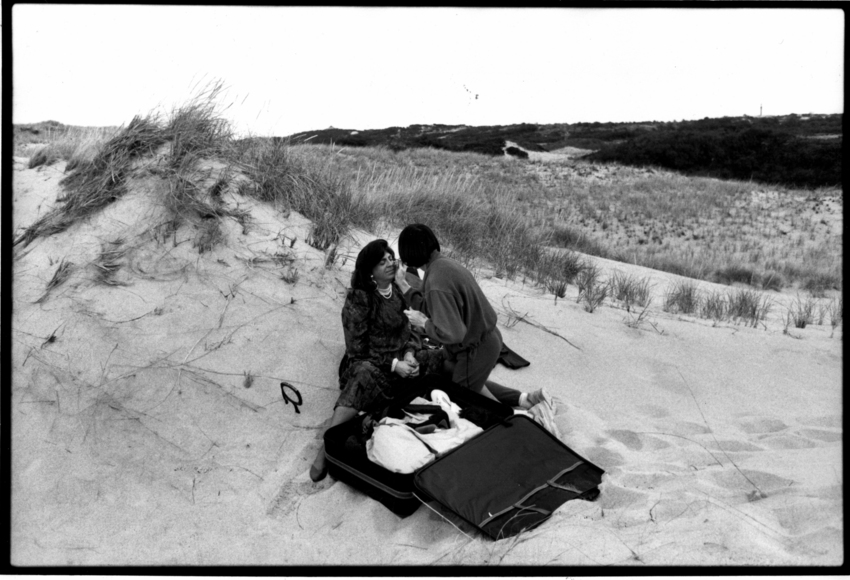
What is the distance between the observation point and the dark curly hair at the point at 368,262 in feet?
14.1

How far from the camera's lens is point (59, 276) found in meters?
5.47

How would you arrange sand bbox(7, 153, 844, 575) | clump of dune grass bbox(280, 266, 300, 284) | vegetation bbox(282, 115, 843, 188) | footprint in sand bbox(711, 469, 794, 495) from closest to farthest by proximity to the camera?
sand bbox(7, 153, 844, 575), footprint in sand bbox(711, 469, 794, 495), clump of dune grass bbox(280, 266, 300, 284), vegetation bbox(282, 115, 843, 188)

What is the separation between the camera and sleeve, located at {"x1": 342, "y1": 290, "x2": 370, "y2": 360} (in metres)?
4.36

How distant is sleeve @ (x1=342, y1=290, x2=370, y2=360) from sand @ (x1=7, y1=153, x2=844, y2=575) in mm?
520

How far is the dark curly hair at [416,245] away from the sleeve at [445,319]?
9.5 inches

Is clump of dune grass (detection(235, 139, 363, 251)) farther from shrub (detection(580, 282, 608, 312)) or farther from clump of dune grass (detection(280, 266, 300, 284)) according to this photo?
shrub (detection(580, 282, 608, 312))

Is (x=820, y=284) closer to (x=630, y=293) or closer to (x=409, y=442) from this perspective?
(x=630, y=293)

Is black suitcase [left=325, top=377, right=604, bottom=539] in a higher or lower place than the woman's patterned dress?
lower

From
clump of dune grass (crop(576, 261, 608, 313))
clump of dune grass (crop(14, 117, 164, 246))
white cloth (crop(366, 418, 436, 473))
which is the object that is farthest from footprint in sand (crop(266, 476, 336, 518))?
clump of dune grass (crop(14, 117, 164, 246))

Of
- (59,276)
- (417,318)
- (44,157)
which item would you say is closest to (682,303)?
(417,318)

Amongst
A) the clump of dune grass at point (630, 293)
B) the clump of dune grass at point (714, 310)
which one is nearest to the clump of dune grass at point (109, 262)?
the clump of dune grass at point (630, 293)

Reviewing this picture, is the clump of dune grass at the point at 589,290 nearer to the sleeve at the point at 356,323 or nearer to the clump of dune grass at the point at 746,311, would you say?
the clump of dune grass at the point at 746,311

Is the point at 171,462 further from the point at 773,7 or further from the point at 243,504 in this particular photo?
the point at 773,7

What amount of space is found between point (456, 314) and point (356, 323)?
0.77 m
